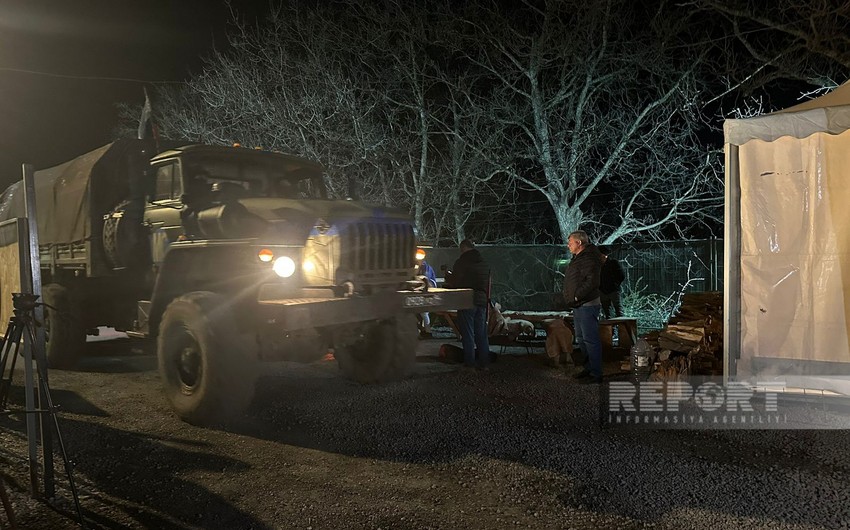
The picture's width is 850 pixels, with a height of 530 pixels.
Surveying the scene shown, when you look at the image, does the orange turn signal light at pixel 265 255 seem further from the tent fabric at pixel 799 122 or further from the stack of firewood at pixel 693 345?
the tent fabric at pixel 799 122

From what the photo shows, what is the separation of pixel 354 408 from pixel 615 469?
9.10ft

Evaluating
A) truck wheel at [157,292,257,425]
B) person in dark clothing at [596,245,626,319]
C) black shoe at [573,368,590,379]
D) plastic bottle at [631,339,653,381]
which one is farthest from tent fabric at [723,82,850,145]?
truck wheel at [157,292,257,425]

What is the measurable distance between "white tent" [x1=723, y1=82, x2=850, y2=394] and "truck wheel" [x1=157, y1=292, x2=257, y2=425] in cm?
477

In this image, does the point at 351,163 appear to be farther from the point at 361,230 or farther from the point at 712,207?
the point at 361,230

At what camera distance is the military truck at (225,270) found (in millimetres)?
5711

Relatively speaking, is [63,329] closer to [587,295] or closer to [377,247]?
[377,247]

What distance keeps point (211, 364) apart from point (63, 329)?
418cm

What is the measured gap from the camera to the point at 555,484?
167 inches

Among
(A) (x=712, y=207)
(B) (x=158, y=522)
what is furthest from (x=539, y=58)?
(B) (x=158, y=522)

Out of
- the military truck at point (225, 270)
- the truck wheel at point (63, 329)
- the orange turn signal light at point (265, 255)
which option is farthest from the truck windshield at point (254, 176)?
the truck wheel at point (63, 329)

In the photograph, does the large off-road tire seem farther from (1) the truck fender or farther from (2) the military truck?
(1) the truck fender

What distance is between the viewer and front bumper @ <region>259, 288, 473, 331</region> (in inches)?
210

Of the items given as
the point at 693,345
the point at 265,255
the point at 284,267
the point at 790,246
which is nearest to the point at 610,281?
the point at 693,345

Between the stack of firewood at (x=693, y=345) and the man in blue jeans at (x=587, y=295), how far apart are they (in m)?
0.71
